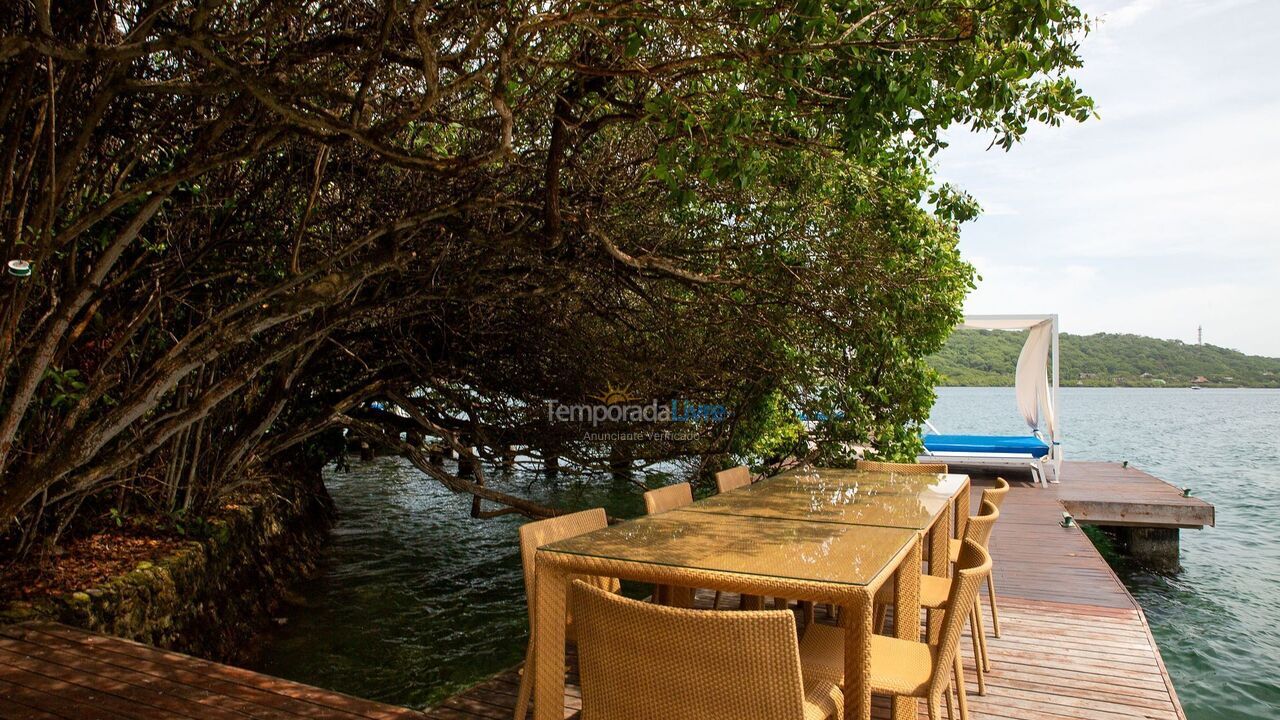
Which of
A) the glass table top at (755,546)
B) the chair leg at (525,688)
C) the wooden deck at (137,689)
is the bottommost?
the wooden deck at (137,689)

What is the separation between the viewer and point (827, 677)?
8.19 ft

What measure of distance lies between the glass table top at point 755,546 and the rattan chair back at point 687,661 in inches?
18.3

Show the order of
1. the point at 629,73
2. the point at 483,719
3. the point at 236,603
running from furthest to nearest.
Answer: the point at 236,603 < the point at 629,73 < the point at 483,719

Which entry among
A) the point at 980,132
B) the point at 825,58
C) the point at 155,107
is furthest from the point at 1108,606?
the point at 155,107

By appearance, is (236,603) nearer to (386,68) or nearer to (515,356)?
(515,356)

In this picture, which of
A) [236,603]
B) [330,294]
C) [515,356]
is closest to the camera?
[330,294]

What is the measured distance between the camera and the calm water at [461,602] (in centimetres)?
543

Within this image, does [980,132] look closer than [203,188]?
Yes

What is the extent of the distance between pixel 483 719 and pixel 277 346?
2766mm

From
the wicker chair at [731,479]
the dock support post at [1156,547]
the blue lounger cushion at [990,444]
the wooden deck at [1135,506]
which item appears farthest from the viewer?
the blue lounger cushion at [990,444]

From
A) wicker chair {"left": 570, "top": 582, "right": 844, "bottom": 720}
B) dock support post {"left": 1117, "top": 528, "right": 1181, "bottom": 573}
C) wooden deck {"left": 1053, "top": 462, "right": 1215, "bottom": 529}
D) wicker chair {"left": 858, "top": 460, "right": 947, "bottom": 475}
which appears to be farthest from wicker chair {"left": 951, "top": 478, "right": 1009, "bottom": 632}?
dock support post {"left": 1117, "top": 528, "right": 1181, "bottom": 573}

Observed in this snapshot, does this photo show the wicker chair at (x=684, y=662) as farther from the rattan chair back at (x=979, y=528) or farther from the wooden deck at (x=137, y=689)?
the rattan chair back at (x=979, y=528)

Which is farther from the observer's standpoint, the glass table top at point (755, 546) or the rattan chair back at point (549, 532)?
the rattan chair back at point (549, 532)

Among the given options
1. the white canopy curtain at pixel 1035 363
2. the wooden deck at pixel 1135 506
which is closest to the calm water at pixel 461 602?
the wooden deck at pixel 1135 506
